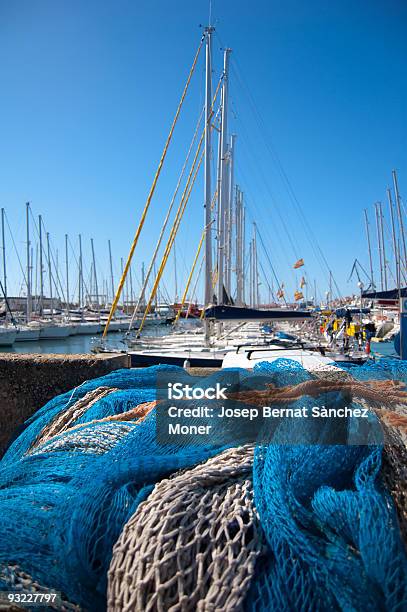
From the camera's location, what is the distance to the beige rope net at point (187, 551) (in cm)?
144

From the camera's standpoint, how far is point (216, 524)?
63.6 inches

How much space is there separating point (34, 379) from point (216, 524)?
3.75m

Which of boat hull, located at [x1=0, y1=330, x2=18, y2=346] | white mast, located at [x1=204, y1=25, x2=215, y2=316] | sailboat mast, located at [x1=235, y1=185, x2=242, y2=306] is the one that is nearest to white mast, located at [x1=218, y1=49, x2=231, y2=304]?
white mast, located at [x1=204, y1=25, x2=215, y2=316]

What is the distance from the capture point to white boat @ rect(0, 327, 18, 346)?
3512 cm

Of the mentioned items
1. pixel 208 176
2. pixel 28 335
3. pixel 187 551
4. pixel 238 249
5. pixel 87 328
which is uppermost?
pixel 208 176

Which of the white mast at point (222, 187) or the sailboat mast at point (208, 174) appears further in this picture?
the white mast at point (222, 187)

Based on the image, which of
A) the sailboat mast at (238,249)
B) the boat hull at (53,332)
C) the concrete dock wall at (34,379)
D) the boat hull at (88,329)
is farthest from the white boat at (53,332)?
the concrete dock wall at (34,379)

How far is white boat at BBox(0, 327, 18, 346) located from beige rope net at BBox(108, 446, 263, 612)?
3667 cm

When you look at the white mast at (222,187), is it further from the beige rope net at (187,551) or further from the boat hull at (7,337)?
the boat hull at (7,337)

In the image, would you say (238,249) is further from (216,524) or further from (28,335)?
(28,335)

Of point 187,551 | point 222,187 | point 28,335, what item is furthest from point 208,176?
point 28,335

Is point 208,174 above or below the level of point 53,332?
above

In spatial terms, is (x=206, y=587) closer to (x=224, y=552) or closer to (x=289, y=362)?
(x=224, y=552)

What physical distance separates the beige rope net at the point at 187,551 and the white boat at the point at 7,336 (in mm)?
36669
